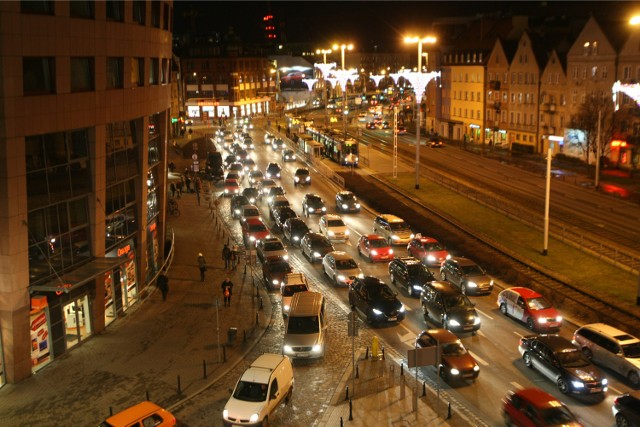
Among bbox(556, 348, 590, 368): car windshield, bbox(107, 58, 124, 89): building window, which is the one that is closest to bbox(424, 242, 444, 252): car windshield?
bbox(556, 348, 590, 368): car windshield

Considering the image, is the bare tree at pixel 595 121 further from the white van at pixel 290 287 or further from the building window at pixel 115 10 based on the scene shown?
the building window at pixel 115 10

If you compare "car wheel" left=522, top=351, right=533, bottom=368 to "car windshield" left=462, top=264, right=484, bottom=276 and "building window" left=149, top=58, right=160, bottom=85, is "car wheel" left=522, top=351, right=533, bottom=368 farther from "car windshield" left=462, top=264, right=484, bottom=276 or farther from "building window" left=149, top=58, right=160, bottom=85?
"building window" left=149, top=58, right=160, bottom=85

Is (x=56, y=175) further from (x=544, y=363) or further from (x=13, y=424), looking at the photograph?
(x=544, y=363)

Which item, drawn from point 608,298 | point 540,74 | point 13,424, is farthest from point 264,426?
point 540,74

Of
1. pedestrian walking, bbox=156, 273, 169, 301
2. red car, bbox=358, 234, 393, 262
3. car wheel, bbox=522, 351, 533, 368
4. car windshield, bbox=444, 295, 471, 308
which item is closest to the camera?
car wheel, bbox=522, 351, 533, 368

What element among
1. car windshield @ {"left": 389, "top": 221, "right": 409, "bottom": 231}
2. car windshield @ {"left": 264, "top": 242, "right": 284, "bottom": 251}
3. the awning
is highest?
the awning

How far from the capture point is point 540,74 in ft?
274

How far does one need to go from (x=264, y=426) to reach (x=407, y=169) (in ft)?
181

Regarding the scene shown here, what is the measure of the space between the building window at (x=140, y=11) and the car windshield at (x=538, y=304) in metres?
22.3

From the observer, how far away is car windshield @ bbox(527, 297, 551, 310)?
29812 millimetres

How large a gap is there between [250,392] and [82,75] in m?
14.7

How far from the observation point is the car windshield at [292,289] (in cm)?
3244

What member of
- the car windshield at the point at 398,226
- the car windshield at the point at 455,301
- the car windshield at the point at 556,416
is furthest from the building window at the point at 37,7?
the car windshield at the point at 398,226

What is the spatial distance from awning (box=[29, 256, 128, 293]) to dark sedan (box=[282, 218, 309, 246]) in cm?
1751
